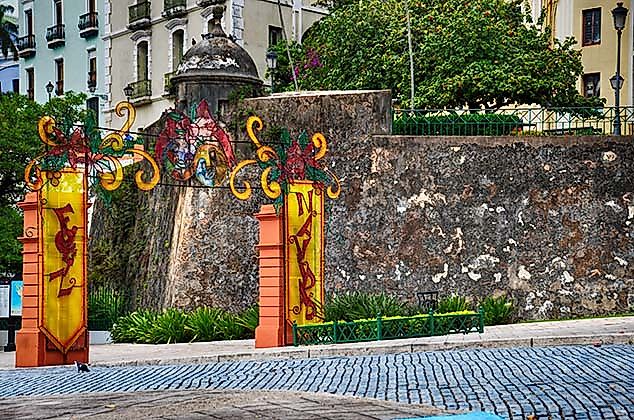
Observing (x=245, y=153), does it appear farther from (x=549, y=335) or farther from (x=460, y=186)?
(x=549, y=335)

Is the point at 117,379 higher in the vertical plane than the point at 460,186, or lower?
lower

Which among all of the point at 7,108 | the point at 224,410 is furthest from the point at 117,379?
the point at 7,108

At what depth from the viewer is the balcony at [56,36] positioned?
49250mm

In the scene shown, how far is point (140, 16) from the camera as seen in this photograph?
1737 inches

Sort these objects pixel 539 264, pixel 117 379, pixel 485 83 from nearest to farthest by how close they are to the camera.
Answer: pixel 117 379 → pixel 539 264 → pixel 485 83

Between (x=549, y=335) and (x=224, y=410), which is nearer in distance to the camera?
(x=224, y=410)

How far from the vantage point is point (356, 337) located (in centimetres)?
1823

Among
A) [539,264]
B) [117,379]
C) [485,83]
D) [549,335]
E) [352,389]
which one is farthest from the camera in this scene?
[485,83]

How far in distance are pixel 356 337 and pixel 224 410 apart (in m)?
9.02

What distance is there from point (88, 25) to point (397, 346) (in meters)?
33.8

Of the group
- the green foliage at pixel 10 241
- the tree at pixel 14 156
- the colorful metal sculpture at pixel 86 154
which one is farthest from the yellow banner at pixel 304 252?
the green foliage at pixel 10 241

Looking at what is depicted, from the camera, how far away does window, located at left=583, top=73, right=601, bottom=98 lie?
40909 millimetres

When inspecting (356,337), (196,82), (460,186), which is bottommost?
(356,337)

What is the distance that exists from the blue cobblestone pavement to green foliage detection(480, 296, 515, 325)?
252 inches
